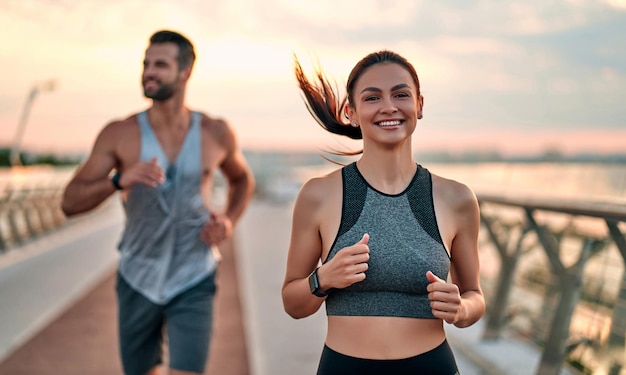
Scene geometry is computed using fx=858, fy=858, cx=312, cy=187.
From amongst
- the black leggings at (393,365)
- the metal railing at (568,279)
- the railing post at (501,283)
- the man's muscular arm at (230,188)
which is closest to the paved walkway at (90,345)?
the railing post at (501,283)

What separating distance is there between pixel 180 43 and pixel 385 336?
91.6 inches

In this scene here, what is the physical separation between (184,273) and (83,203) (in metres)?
0.57

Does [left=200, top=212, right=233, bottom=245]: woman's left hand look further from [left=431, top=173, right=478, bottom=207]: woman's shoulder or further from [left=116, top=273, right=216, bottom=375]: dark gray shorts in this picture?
[left=431, top=173, right=478, bottom=207]: woman's shoulder

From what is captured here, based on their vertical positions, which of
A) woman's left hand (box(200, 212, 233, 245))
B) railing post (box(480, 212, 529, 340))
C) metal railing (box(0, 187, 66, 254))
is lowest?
metal railing (box(0, 187, 66, 254))

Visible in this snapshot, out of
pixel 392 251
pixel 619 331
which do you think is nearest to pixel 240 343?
pixel 619 331

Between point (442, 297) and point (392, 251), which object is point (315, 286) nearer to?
point (392, 251)

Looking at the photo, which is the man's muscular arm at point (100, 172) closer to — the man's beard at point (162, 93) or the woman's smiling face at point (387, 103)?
the man's beard at point (162, 93)

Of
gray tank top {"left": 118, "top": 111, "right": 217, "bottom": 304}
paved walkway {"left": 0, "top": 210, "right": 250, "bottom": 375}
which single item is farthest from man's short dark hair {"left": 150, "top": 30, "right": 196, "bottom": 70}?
paved walkway {"left": 0, "top": 210, "right": 250, "bottom": 375}

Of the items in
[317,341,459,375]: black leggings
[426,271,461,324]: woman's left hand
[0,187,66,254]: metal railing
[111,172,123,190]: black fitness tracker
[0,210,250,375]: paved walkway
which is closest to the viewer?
[426,271,461,324]: woman's left hand

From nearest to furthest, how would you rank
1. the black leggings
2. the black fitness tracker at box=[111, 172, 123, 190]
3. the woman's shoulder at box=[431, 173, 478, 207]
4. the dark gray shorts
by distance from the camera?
the black leggings, the woman's shoulder at box=[431, 173, 478, 207], the black fitness tracker at box=[111, 172, 123, 190], the dark gray shorts

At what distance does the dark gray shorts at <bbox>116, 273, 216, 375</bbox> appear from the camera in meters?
4.02

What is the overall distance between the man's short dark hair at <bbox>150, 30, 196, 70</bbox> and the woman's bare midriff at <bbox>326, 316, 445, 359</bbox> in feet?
7.13

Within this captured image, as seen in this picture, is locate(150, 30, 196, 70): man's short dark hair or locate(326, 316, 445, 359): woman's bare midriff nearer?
locate(326, 316, 445, 359): woman's bare midriff

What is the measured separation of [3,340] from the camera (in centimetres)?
709
